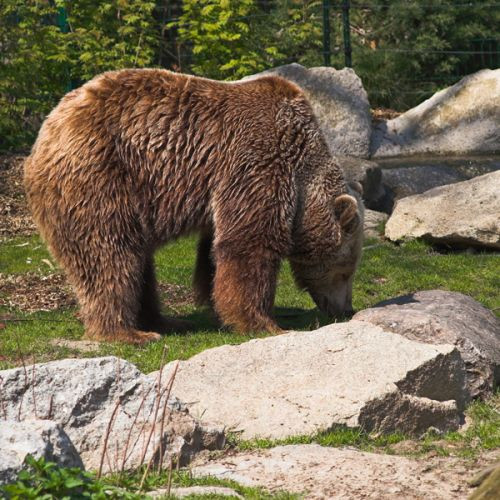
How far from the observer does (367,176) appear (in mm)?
13812

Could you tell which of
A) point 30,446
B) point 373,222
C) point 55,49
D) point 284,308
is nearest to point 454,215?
point 373,222

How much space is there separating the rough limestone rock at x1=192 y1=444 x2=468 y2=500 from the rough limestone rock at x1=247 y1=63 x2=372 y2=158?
37.3 feet

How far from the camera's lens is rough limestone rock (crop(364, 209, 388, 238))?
517 inches

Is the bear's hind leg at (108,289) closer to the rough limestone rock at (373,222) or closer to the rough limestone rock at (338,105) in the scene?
the rough limestone rock at (373,222)

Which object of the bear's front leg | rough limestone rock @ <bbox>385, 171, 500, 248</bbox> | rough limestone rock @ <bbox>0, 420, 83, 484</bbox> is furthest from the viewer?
rough limestone rock @ <bbox>385, 171, 500, 248</bbox>

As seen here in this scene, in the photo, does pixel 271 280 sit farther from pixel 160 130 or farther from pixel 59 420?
pixel 59 420

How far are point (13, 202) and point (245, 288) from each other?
273 inches

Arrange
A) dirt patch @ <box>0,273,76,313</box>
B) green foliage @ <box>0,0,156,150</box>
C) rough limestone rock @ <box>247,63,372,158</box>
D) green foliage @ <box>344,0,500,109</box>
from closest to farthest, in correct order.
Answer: dirt patch @ <box>0,273,76,313</box> < green foliage @ <box>0,0,156,150</box> < rough limestone rock @ <box>247,63,372,158</box> < green foliage @ <box>344,0,500,109</box>

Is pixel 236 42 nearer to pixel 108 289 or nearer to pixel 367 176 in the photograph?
pixel 367 176

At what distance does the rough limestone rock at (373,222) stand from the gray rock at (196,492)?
811 centimetres

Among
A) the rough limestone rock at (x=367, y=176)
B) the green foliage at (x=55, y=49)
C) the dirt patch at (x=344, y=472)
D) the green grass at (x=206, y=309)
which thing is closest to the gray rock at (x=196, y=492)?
the dirt patch at (x=344, y=472)

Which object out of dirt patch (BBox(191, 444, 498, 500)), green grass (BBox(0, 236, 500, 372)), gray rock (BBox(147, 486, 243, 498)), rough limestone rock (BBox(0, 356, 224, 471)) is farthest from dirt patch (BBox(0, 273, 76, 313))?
gray rock (BBox(147, 486, 243, 498))

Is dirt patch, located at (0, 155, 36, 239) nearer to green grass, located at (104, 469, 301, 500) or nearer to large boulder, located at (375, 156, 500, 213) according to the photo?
large boulder, located at (375, 156, 500, 213)

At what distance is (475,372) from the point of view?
290 inches
